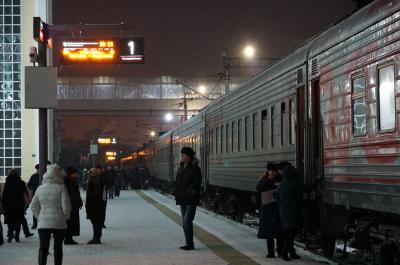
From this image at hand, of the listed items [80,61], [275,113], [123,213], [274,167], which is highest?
[80,61]

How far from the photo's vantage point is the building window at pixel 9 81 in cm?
4200

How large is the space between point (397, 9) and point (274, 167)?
4634 mm

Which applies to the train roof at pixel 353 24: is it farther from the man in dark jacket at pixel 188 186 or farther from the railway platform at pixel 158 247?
the railway platform at pixel 158 247

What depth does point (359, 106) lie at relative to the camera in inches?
441

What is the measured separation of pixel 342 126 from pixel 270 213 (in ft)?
7.54

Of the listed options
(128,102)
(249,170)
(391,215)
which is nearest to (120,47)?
(249,170)

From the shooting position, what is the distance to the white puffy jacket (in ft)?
35.9

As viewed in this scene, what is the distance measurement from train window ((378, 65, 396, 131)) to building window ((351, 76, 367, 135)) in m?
0.68

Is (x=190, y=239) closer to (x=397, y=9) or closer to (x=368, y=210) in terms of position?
(x=368, y=210)

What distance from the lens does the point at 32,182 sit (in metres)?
21.9

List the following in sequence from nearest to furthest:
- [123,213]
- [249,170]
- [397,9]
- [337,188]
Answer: [397,9]
[337,188]
[249,170]
[123,213]

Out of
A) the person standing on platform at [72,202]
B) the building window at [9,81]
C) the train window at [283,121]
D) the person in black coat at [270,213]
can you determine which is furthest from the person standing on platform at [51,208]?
A: the building window at [9,81]

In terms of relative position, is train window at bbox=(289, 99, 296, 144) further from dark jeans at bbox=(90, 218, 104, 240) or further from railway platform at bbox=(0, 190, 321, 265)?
dark jeans at bbox=(90, 218, 104, 240)

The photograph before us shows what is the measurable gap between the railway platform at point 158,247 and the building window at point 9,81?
68.2 ft
